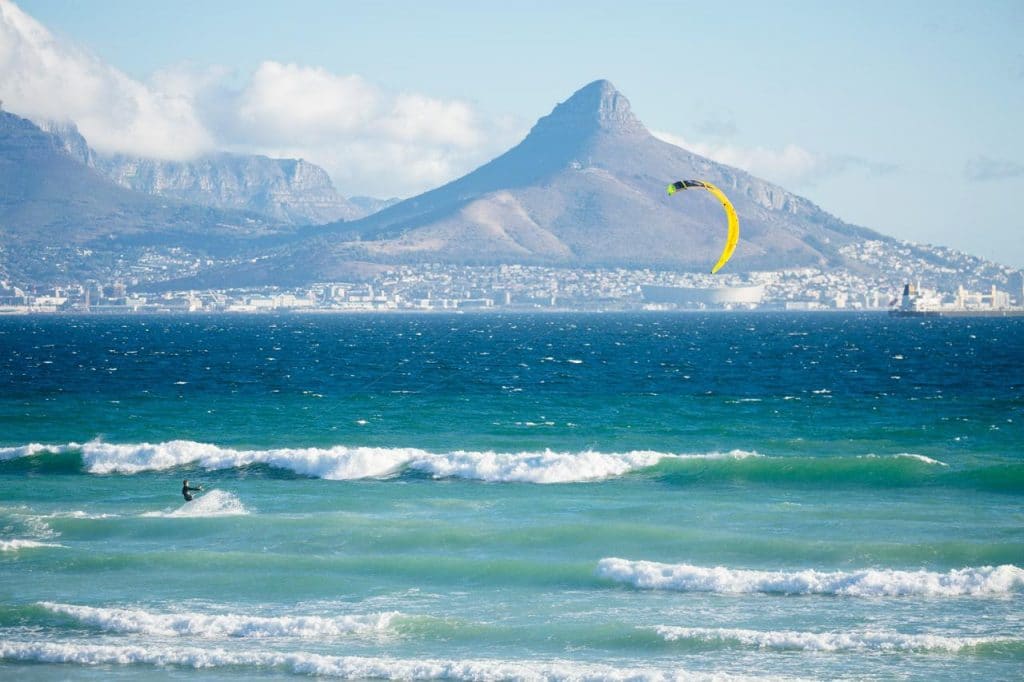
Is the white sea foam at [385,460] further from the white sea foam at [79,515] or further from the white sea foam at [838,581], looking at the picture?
the white sea foam at [838,581]

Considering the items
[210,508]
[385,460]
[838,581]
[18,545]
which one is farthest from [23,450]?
[838,581]

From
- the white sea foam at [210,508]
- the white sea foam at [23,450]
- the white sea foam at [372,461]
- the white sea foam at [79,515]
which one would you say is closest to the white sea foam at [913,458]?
the white sea foam at [372,461]

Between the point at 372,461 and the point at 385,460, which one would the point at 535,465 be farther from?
the point at 372,461

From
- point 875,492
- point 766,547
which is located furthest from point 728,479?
point 766,547

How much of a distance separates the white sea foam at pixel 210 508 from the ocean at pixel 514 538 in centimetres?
16

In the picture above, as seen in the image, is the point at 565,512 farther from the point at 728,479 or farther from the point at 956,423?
the point at 956,423

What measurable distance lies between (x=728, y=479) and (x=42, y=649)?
841 inches

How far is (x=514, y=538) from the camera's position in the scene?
2942 centimetres

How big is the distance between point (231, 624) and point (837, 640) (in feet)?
34.5

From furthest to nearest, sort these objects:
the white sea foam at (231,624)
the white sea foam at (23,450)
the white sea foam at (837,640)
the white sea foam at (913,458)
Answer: the white sea foam at (23,450) < the white sea foam at (913,458) < the white sea foam at (231,624) < the white sea foam at (837,640)

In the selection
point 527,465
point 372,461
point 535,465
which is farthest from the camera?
point 372,461

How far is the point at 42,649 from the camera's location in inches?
855

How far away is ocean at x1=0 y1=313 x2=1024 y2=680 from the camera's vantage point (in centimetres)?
2148

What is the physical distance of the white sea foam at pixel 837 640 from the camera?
21172mm
